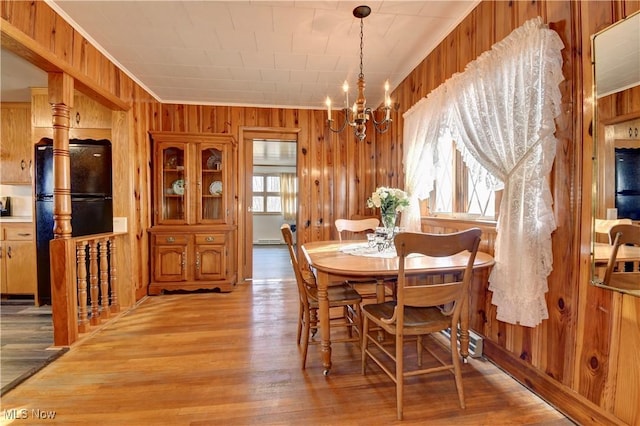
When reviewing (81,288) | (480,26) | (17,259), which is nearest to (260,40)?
(480,26)

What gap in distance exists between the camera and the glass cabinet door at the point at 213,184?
3.91 metres

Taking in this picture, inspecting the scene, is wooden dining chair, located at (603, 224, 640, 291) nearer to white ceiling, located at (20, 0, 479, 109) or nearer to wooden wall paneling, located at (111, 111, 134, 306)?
white ceiling, located at (20, 0, 479, 109)

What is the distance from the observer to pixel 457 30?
2.39 m

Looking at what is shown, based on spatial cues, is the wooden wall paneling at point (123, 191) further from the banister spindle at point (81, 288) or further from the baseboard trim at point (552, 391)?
the baseboard trim at point (552, 391)

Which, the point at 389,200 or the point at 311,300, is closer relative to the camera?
the point at 311,300

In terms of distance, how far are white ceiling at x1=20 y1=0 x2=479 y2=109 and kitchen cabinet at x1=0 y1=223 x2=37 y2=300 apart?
2223 mm

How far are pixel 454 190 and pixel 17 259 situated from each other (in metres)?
4.86

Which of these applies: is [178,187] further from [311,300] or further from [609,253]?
[609,253]

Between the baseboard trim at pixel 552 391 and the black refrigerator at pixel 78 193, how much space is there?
3.91 m

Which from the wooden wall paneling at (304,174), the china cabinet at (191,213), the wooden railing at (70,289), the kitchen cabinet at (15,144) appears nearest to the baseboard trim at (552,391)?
the wooden wall paneling at (304,174)

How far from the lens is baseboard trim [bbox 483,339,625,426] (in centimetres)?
141

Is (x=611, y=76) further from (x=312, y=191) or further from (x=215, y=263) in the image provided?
(x=215, y=263)

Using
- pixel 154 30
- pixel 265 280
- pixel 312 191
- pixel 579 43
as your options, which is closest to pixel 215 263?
pixel 265 280

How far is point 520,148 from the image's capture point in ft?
5.69
